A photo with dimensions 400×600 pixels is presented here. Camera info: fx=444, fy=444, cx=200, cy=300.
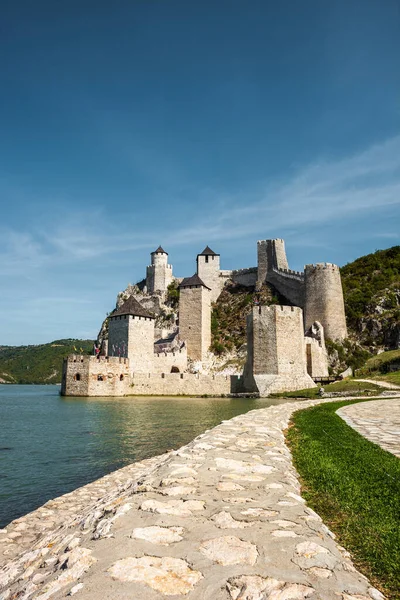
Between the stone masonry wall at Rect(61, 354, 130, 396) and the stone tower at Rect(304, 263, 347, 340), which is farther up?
the stone tower at Rect(304, 263, 347, 340)

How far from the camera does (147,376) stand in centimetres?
3603

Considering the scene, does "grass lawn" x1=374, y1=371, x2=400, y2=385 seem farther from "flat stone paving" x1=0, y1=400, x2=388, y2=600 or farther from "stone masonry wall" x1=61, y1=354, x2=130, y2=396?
"flat stone paving" x1=0, y1=400, x2=388, y2=600

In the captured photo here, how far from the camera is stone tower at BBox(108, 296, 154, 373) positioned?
125 feet

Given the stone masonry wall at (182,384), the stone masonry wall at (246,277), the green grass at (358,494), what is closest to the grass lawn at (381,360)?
the stone masonry wall at (182,384)

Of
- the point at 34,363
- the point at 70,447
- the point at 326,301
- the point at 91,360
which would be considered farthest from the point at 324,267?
the point at 34,363

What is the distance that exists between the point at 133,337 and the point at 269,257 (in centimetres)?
1960

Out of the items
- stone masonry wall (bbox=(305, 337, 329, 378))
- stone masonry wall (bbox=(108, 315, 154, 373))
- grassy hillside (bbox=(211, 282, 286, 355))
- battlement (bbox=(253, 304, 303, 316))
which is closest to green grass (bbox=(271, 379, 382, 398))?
battlement (bbox=(253, 304, 303, 316))

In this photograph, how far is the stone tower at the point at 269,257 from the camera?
161 ft

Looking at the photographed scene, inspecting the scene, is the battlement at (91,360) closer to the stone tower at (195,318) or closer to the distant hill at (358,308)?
the stone tower at (195,318)

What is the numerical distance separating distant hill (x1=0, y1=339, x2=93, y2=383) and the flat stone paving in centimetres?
8493

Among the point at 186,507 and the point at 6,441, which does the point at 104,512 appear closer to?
the point at 186,507

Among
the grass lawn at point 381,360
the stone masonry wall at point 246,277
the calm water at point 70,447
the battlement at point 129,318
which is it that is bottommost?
the calm water at point 70,447

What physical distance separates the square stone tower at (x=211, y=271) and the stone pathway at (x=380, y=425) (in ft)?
138

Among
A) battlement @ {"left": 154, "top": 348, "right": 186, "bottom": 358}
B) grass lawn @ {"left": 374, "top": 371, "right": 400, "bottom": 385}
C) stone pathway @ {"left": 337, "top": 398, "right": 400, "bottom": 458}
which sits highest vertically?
battlement @ {"left": 154, "top": 348, "right": 186, "bottom": 358}
